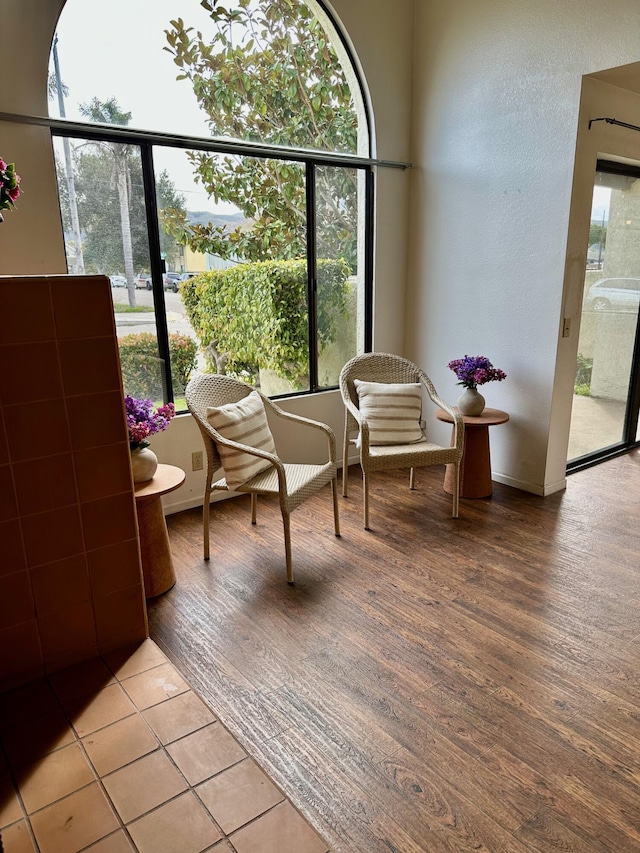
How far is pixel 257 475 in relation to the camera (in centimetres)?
295

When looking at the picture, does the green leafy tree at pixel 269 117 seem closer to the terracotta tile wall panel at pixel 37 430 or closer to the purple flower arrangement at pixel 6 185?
the purple flower arrangement at pixel 6 185

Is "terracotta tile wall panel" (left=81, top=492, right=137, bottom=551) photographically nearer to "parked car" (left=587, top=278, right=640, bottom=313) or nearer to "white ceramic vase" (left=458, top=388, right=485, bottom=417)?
"white ceramic vase" (left=458, top=388, right=485, bottom=417)

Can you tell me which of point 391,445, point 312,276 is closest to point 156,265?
point 312,276

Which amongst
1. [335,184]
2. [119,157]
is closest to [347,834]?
[119,157]

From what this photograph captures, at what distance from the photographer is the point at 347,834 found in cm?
152

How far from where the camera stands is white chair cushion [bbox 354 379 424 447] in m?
3.48

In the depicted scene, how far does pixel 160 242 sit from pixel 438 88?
7.04ft

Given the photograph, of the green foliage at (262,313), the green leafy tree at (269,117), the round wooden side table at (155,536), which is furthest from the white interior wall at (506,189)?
the round wooden side table at (155,536)

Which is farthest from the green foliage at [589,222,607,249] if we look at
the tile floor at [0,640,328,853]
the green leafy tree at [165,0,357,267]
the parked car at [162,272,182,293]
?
the tile floor at [0,640,328,853]

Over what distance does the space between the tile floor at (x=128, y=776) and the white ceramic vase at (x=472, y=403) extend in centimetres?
257

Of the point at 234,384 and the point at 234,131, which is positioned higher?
the point at 234,131

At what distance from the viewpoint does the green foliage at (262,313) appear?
11.7 feet

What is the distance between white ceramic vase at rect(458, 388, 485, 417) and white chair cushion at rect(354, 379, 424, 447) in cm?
27

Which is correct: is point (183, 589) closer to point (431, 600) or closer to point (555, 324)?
point (431, 600)
